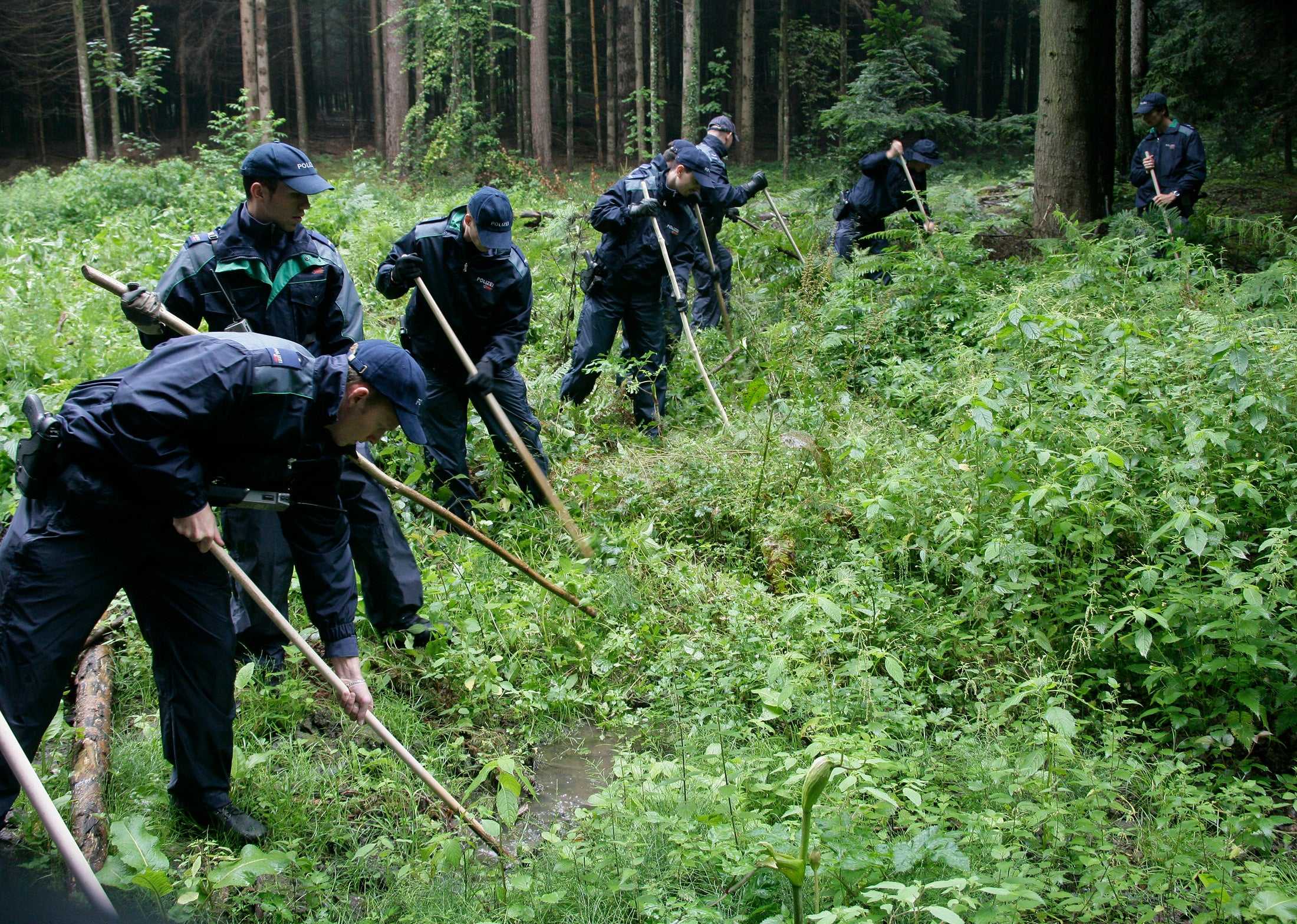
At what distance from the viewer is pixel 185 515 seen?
276cm

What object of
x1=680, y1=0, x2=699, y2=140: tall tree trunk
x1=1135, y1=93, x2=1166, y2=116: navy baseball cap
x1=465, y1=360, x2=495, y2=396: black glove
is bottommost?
x1=465, y1=360, x2=495, y2=396: black glove

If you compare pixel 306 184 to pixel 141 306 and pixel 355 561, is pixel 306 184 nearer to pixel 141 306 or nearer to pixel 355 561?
pixel 141 306

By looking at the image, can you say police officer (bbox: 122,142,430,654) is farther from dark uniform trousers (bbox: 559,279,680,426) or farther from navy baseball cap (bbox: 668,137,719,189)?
navy baseball cap (bbox: 668,137,719,189)

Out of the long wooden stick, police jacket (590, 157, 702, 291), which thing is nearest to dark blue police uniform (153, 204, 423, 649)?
the long wooden stick

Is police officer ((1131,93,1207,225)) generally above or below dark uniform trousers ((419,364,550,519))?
above

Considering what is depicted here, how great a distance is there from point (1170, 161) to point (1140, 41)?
6589 millimetres

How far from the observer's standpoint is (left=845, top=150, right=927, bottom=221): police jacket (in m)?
9.21

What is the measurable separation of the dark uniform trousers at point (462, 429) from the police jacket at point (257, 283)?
1330mm

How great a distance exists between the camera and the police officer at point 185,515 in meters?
2.65

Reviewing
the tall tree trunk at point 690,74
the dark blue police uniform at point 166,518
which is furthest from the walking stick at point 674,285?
the tall tree trunk at point 690,74

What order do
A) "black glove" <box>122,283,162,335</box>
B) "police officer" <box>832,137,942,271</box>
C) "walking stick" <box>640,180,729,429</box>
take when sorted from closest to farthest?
1. "black glove" <box>122,283,162,335</box>
2. "walking stick" <box>640,180,729,429</box>
3. "police officer" <box>832,137,942,271</box>

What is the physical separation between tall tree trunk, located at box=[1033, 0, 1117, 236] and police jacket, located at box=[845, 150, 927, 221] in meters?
1.21

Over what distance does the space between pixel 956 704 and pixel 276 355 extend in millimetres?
3043

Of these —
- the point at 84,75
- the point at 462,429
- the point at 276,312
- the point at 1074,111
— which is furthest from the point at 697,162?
the point at 84,75
